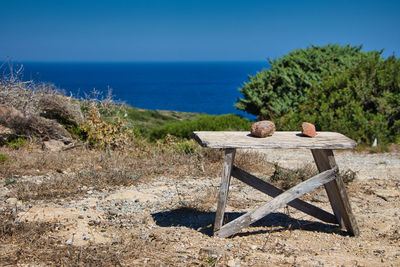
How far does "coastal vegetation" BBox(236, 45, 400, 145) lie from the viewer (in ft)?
33.9

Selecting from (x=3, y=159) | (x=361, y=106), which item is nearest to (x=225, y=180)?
(x=3, y=159)

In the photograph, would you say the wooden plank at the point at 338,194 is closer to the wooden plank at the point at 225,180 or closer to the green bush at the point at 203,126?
the wooden plank at the point at 225,180

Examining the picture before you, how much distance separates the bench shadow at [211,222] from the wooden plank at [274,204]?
0.29 meters

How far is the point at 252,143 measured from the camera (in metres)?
3.93

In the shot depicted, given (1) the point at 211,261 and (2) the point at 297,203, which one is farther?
(2) the point at 297,203

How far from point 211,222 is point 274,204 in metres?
0.96

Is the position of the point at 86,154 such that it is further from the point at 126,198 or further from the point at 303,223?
the point at 303,223

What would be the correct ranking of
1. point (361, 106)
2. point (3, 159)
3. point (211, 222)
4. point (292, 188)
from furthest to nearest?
point (361, 106)
point (3, 159)
point (211, 222)
point (292, 188)

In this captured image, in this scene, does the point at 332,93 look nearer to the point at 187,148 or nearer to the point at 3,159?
the point at 187,148

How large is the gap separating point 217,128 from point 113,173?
6043 millimetres

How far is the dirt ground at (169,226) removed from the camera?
3.58m

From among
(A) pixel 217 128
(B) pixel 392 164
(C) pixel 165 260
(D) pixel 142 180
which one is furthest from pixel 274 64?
(C) pixel 165 260

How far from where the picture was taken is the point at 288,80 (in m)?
13.3

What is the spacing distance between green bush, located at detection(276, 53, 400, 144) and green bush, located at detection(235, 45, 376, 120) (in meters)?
1.10
